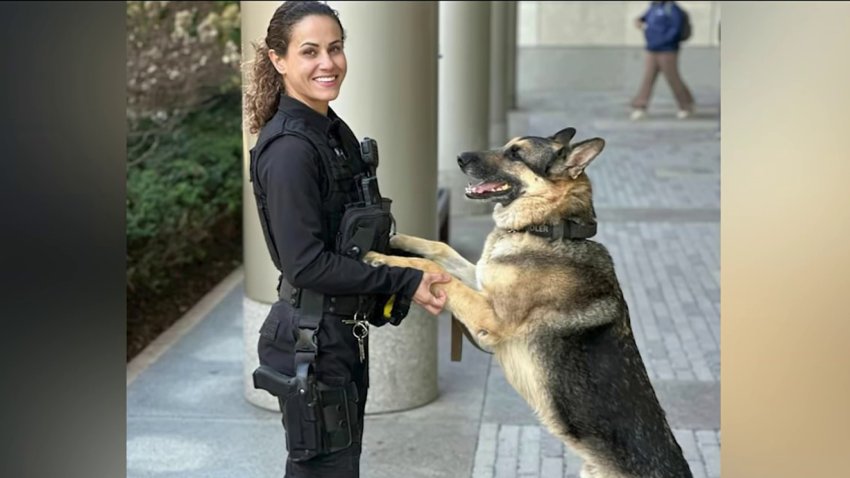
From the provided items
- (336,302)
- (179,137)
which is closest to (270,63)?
(336,302)

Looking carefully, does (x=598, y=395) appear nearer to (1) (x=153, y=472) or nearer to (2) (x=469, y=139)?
(1) (x=153, y=472)

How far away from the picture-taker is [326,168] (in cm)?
338

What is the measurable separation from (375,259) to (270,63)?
2.15 feet

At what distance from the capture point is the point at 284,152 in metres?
3.30

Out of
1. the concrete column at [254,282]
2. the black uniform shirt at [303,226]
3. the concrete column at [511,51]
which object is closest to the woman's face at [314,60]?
the black uniform shirt at [303,226]
